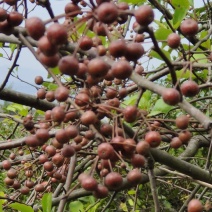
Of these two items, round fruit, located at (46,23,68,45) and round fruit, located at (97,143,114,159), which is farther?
round fruit, located at (97,143,114,159)

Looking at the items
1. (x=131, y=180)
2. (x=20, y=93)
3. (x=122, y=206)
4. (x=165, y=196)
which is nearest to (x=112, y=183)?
(x=131, y=180)

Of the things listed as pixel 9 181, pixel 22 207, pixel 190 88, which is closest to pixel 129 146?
pixel 190 88

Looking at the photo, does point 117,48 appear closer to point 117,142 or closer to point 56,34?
point 56,34

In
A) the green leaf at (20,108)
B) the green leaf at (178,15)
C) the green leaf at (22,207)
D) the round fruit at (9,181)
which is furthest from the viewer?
the green leaf at (20,108)

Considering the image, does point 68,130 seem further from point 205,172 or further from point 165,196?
point 165,196


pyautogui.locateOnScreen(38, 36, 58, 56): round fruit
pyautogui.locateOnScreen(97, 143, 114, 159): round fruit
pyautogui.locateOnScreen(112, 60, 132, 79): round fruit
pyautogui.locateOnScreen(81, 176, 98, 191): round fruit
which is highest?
pyautogui.locateOnScreen(38, 36, 58, 56): round fruit

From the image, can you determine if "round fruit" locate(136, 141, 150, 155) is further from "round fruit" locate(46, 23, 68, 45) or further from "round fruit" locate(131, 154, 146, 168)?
"round fruit" locate(46, 23, 68, 45)

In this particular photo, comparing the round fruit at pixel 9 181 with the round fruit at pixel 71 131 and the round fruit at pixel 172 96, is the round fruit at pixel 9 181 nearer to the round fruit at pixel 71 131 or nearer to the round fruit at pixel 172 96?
the round fruit at pixel 71 131

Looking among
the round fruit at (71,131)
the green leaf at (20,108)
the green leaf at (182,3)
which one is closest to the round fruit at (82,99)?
the round fruit at (71,131)

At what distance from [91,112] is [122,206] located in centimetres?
251

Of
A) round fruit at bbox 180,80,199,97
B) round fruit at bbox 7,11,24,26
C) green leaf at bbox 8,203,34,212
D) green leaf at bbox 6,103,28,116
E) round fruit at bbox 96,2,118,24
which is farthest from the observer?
green leaf at bbox 6,103,28,116

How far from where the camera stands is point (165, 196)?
12.9ft

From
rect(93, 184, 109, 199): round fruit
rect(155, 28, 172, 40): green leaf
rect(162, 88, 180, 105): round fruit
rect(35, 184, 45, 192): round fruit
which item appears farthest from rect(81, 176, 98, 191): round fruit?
rect(35, 184, 45, 192): round fruit

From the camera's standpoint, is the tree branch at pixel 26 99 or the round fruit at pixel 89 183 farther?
the tree branch at pixel 26 99
